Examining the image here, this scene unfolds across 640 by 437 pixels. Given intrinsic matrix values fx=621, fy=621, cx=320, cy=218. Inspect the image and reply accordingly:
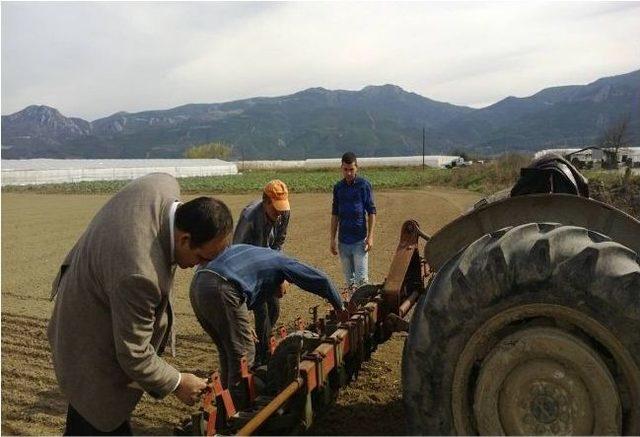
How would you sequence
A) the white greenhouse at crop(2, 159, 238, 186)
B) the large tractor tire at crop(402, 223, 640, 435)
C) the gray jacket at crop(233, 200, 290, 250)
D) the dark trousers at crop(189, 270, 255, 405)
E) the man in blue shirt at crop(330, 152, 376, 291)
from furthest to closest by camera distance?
the white greenhouse at crop(2, 159, 238, 186) < the man in blue shirt at crop(330, 152, 376, 291) < the gray jacket at crop(233, 200, 290, 250) < the dark trousers at crop(189, 270, 255, 405) < the large tractor tire at crop(402, 223, 640, 435)

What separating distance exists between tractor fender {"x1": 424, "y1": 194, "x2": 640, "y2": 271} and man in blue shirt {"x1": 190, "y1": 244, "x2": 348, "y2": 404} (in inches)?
45.4

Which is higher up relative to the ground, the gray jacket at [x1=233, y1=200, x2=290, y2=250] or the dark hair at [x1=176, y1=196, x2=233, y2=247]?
the dark hair at [x1=176, y1=196, x2=233, y2=247]

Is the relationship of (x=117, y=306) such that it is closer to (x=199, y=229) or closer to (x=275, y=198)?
(x=199, y=229)

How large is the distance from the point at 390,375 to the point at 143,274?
10.4 feet

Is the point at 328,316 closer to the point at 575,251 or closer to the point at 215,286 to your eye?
the point at 215,286

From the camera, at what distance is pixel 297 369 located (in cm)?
322

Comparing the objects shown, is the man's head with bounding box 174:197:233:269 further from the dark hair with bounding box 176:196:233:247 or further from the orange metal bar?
the orange metal bar

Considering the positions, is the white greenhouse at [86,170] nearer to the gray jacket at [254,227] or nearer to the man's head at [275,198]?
the gray jacket at [254,227]

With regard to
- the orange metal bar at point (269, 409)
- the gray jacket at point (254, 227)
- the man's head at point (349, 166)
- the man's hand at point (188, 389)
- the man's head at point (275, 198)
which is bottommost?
the orange metal bar at point (269, 409)

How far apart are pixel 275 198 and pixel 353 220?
5.21 ft

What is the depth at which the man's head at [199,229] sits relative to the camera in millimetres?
2494

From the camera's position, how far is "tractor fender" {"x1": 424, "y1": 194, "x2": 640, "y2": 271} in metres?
3.22

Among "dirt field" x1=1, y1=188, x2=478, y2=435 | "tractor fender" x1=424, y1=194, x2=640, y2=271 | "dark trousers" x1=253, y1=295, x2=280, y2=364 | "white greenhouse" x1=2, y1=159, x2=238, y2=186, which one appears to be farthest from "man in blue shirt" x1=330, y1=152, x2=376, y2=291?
"white greenhouse" x1=2, y1=159, x2=238, y2=186

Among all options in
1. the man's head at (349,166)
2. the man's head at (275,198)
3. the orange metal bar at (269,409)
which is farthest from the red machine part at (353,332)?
the man's head at (349,166)
